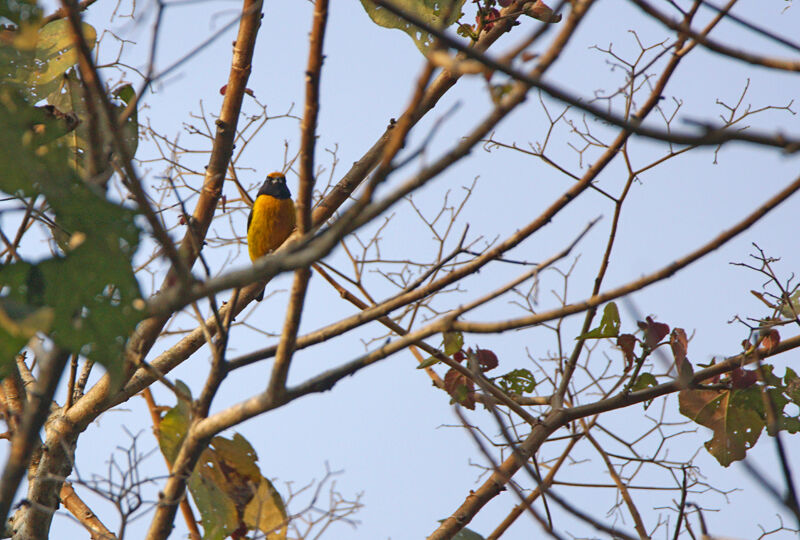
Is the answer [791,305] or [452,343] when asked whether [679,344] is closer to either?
[791,305]

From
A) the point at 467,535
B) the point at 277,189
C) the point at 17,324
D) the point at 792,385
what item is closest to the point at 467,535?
the point at 467,535

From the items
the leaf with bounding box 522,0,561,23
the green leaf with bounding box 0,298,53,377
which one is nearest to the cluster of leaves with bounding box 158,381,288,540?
the green leaf with bounding box 0,298,53,377

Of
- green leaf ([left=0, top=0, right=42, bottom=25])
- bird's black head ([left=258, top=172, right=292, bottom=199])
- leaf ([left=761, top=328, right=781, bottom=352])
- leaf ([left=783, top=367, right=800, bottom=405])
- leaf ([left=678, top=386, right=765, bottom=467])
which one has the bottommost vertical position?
leaf ([left=678, top=386, right=765, bottom=467])

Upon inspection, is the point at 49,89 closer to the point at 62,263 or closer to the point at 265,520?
the point at 62,263

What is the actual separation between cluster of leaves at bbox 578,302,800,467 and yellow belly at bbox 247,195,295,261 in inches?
138

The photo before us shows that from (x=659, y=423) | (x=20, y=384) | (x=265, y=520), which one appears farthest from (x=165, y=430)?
(x=659, y=423)

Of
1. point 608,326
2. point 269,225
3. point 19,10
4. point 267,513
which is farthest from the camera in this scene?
point 269,225

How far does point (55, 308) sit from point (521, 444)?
4.57ft

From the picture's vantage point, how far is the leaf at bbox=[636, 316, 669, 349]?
2.18 m

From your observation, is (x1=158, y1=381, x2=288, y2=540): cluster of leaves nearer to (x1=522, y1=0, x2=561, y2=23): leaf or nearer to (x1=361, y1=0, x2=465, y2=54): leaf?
(x1=361, y1=0, x2=465, y2=54): leaf

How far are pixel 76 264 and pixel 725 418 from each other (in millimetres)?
1986

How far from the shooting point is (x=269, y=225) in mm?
5473

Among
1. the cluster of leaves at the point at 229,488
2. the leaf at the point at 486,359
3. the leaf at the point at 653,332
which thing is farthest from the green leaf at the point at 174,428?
the leaf at the point at 653,332

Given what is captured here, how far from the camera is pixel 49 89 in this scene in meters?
2.24
